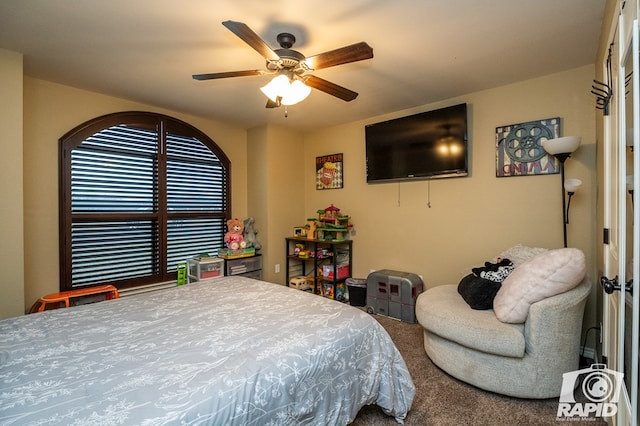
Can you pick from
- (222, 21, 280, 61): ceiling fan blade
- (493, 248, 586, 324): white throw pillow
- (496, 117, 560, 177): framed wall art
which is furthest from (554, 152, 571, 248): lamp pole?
(222, 21, 280, 61): ceiling fan blade

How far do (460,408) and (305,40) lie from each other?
8.74 ft

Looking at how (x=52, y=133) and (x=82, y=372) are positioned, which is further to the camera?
(x=52, y=133)

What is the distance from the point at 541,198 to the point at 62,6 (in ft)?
12.6

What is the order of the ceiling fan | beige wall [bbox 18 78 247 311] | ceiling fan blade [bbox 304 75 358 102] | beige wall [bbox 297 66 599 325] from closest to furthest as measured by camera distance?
the ceiling fan → ceiling fan blade [bbox 304 75 358 102] → beige wall [bbox 297 66 599 325] → beige wall [bbox 18 78 247 311]

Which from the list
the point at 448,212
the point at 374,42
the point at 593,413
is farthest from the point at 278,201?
the point at 593,413

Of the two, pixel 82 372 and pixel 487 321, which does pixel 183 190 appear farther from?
pixel 487 321

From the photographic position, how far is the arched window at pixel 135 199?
2867 millimetres

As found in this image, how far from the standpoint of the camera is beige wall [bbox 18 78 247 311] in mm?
2613

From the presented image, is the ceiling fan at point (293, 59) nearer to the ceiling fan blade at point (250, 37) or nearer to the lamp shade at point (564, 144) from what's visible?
the ceiling fan blade at point (250, 37)

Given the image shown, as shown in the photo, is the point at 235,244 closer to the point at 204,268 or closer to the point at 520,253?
the point at 204,268

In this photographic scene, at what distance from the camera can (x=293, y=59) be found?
6.07ft

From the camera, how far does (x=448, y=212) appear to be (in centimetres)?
323

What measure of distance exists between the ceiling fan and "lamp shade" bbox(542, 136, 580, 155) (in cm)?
165

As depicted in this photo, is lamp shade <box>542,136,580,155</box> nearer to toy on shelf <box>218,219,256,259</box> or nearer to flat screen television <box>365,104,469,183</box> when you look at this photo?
flat screen television <box>365,104,469,183</box>
